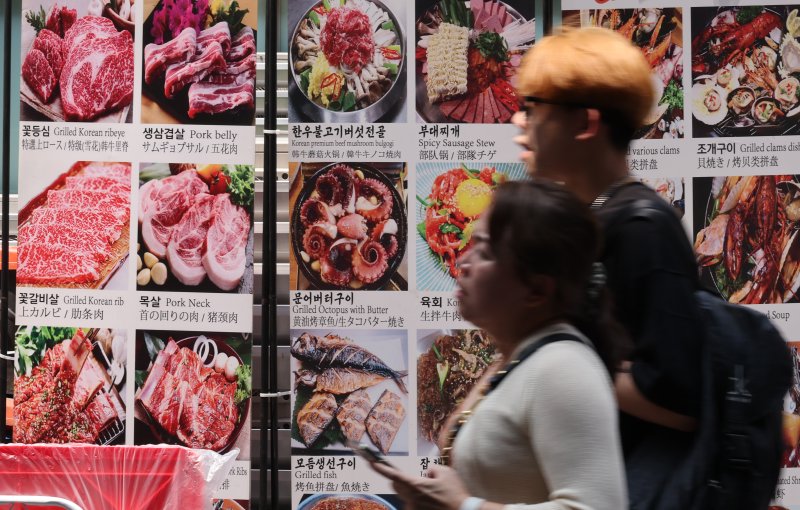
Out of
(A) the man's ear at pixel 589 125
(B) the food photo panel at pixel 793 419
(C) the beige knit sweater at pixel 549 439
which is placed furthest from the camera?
(B) the food photo panel at pixel 793 419

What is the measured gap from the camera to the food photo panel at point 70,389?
3.51m

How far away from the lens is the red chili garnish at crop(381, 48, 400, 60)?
11.6 feet

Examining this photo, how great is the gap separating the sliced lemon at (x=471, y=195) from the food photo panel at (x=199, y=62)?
0.82 metres

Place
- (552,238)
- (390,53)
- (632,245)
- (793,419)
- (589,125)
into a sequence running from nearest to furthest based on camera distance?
(552,238) → (632,245) → (589,125) → (793,419) → (390,53)

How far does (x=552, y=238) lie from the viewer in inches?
44.2

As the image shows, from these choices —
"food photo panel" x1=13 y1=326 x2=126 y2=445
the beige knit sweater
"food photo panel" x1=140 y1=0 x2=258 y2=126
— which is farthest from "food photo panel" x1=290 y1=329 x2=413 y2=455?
the beige knit sweater

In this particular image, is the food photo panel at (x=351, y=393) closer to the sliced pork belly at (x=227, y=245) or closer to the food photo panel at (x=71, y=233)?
the sliced pork belly at (x=227, y=245)

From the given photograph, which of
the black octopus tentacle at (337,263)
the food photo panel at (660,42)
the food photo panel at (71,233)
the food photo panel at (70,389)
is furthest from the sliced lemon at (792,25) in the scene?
the food photo panel at (70,389)

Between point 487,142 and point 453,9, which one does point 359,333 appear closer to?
point 487,142

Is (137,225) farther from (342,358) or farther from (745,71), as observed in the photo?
(745,71)

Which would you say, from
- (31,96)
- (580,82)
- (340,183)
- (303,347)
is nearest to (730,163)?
(340,183)

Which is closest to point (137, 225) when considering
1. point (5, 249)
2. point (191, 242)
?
point (191, 242)

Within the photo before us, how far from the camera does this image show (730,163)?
3.53 metres

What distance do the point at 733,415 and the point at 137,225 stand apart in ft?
9.00
